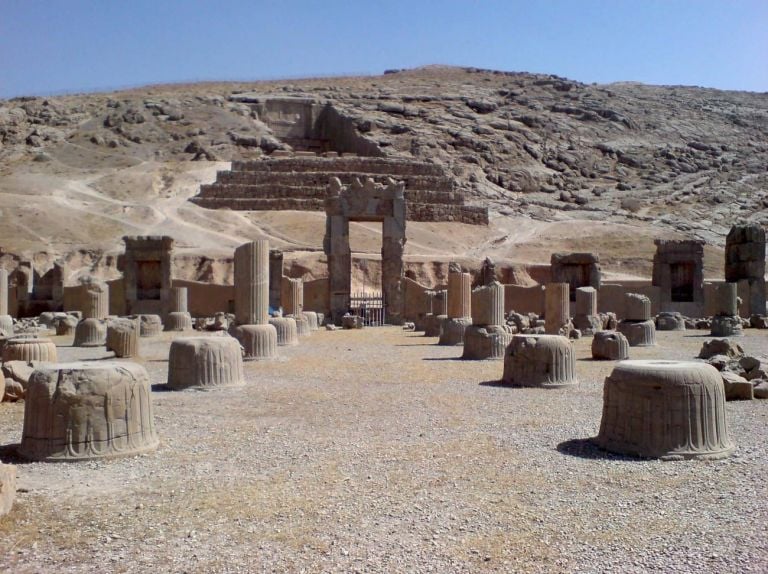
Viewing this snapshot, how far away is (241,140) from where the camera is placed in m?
64.9

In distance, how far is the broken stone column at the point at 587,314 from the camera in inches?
811

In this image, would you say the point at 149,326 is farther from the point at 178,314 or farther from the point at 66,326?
the point at 66,326

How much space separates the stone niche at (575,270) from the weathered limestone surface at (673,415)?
777 inches

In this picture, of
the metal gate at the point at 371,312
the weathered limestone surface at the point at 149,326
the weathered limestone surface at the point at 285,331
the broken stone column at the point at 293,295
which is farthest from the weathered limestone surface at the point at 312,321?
the weathered limestone surface at the point at 285,331

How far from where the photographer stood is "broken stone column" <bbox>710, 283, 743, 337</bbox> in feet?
66.7

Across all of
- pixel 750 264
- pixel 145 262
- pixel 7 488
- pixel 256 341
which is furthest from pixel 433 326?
pixel 7 488

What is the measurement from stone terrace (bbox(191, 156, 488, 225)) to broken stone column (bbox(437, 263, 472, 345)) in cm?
2934

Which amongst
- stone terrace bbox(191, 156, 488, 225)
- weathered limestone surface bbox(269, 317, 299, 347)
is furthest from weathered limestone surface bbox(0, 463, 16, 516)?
stone terrace bbox(191, 156, 488, 225)

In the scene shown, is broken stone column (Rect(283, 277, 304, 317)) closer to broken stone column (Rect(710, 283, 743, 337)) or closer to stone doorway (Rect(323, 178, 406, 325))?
stone doorway (Rect(323, 178, 406, 325))

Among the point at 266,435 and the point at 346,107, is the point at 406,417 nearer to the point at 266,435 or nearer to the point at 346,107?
the point at 266,435

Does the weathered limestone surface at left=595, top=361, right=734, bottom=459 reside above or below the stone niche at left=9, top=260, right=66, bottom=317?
below

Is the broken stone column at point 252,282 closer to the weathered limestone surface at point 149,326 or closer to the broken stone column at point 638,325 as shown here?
the weathered limestone surface at point 149,326

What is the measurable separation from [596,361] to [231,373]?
6832 millimetres

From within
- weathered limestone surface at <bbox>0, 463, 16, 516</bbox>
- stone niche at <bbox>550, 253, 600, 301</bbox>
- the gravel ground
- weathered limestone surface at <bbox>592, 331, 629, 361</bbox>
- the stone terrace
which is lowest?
the gravel ground
